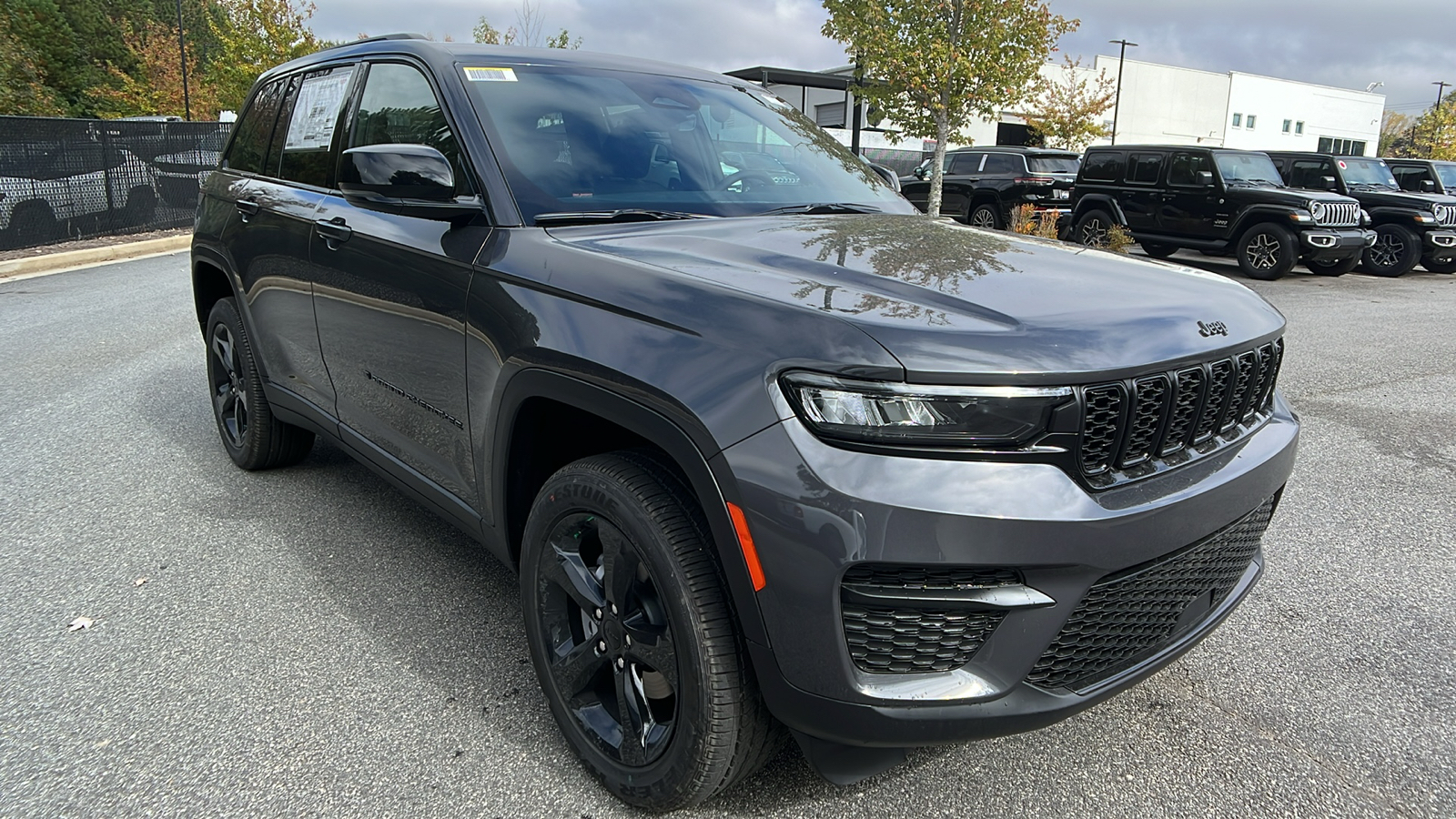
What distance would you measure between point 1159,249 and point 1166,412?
15669 millimetres

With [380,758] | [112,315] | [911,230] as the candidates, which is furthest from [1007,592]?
[112,315]

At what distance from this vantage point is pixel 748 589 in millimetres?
1791

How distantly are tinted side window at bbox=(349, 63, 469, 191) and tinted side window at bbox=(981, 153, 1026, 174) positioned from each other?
15768 millimetres

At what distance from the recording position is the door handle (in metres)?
3.17

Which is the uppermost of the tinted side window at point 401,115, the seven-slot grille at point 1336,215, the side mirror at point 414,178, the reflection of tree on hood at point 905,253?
the tinted side window at point 401,115

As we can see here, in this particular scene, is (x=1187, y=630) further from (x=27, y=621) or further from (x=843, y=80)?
(x=843, y=80)

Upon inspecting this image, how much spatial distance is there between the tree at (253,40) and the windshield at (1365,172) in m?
27.0

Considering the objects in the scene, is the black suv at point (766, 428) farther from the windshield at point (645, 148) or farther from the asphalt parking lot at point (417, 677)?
the asphalt parking lot at point (417, 677)

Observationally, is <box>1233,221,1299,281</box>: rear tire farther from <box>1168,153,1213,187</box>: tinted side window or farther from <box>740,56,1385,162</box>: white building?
<box>740,56,1385,162</box>: white building

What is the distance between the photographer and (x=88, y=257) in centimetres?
1356

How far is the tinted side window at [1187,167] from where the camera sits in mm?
14320

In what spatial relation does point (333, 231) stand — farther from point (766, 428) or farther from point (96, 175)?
point (96, 175)

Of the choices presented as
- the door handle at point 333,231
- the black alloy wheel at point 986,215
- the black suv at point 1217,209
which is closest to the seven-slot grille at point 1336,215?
the black suv at point 1217,209

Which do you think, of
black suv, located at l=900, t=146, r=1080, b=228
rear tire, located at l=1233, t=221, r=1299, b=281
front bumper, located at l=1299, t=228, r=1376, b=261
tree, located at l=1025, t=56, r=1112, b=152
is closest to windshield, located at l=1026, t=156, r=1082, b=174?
black suv, located at l=900, t=146, r=1080, b=228
